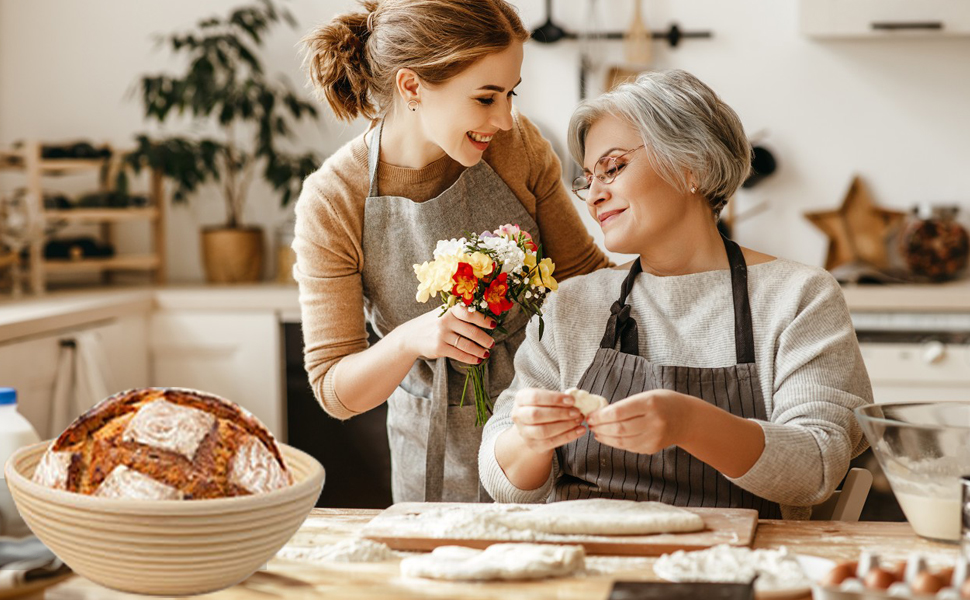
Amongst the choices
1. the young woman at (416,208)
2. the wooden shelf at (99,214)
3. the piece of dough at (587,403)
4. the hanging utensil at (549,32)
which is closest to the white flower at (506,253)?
the young woman at (416,208)

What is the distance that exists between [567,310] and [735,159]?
1.25 feet

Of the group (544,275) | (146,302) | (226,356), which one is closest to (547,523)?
(544,275)

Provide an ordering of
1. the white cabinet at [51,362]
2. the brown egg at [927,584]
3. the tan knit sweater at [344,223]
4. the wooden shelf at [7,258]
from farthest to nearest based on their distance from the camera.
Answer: the wooden shelf at [7,258] → the white cabinet at [51,362] → the tan knit sweater at [344,223] → the brown egg at [927,584]

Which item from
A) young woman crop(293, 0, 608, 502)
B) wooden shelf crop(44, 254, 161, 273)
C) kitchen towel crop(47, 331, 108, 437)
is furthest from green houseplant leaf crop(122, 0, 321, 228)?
young woman crop(293, 0, 608, 502)

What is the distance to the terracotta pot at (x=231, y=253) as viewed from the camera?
3682 mm

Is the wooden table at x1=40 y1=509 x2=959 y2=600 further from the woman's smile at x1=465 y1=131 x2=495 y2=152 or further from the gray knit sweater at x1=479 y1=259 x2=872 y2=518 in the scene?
the woman's smile at x1=465 y1=131 x2=495 y2=152

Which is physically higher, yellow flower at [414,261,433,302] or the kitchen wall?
the kitchen wall

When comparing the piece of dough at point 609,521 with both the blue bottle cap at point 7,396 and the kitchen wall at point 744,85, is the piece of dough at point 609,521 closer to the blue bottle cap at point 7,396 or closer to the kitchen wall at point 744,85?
the blue bottle cap at point 7,396

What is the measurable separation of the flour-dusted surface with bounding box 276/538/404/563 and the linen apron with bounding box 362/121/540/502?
0.71 m

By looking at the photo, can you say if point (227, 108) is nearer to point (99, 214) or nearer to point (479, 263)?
point (99, 214)

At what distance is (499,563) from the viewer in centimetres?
110

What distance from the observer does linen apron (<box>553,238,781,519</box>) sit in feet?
5.19

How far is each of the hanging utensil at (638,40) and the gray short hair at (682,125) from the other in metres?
1.99

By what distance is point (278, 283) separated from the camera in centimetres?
376
